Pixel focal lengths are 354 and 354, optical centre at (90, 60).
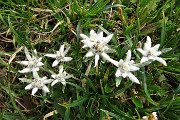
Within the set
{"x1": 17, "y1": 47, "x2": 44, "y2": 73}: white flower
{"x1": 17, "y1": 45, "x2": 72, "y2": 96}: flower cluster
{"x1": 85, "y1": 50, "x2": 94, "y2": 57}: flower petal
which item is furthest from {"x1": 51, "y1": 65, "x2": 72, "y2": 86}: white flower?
{"x1": 85, "y1": 50, "x2": 94, "y2": 57}: flower petal

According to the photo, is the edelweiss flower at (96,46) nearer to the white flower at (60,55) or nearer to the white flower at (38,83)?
the white flower at (60,55)

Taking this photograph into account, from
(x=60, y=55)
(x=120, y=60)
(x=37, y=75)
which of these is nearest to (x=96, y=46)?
(x=120, y=60)

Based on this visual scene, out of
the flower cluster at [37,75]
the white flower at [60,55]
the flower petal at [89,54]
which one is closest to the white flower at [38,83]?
the flower cluster at [37,75]

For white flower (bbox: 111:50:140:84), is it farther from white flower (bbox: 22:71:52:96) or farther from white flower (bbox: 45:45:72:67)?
white flower (bbox: 22:71:52:96)

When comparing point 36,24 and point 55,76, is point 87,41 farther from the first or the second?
point 36,24

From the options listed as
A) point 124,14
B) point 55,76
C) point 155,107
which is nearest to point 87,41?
point 55,76

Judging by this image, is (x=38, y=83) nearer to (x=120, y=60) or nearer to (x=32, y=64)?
(x=32, y=64)
